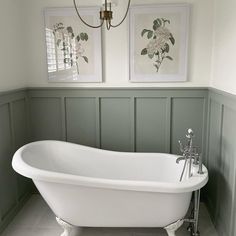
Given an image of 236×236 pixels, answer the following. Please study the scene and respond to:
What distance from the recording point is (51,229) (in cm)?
233

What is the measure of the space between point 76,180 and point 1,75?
1168 millimetres

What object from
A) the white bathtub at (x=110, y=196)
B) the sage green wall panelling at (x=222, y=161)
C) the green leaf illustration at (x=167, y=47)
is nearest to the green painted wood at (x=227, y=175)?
the sage green wall panelling at (x=222, y=161)

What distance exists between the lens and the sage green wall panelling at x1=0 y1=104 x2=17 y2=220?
229 centimetres

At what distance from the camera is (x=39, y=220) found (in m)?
2.46

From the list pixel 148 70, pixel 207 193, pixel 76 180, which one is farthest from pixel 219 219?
pixel 148 70

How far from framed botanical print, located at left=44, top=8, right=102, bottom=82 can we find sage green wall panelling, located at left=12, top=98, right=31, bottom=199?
406 mm

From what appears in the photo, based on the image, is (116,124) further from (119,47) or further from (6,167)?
(6,167)

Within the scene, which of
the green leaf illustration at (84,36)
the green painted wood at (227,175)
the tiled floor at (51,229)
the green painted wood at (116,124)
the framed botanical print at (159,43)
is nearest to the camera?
the green painted wood at (227,175)

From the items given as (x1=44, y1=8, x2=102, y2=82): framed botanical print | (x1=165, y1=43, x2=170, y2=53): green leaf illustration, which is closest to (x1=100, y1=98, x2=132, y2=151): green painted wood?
(x1=44, y1=8, x2=102, y2=82): framed botanical print

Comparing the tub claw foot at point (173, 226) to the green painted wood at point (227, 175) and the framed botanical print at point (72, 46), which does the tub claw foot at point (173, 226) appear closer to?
the green painted wood at point (227, 175)

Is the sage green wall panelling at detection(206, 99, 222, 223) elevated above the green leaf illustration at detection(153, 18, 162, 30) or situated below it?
below

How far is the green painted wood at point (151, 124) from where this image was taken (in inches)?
105

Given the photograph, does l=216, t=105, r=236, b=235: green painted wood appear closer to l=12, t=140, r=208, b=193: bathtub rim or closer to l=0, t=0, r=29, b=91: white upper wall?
l=12, t=140, r=208, b=193: bathtub rim

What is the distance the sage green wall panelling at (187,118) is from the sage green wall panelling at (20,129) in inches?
58.5
